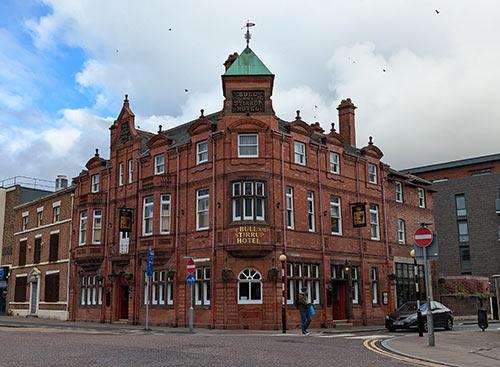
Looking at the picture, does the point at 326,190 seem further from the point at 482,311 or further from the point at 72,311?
the point at 72,311

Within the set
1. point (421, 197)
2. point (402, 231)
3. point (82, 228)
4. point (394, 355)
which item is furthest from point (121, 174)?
point (394, 355)

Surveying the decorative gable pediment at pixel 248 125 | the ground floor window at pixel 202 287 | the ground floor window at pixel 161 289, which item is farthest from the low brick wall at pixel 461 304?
the ground floor window at pixel 161 289

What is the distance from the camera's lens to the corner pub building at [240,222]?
2756 centimetres

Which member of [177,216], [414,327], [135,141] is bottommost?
[414,327]

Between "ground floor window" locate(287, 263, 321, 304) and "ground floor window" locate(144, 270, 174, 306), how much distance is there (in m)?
6.17

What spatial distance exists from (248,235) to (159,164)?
8071mm

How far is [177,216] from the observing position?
3030 centimetres

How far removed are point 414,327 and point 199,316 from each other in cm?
1008

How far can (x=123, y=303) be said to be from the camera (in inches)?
1303

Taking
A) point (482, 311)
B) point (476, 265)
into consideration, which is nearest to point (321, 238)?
point (482, 311)

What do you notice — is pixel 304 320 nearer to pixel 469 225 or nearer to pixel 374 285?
pixel 374 285

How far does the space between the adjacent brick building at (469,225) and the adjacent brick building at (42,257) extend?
3350 cm

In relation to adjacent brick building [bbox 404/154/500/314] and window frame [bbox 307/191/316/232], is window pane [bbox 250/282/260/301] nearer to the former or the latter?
window frame [bbox 307/191/316/232]

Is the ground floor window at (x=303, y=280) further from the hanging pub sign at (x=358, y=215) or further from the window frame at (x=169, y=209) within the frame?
the window frame at (x=169, y=209)
